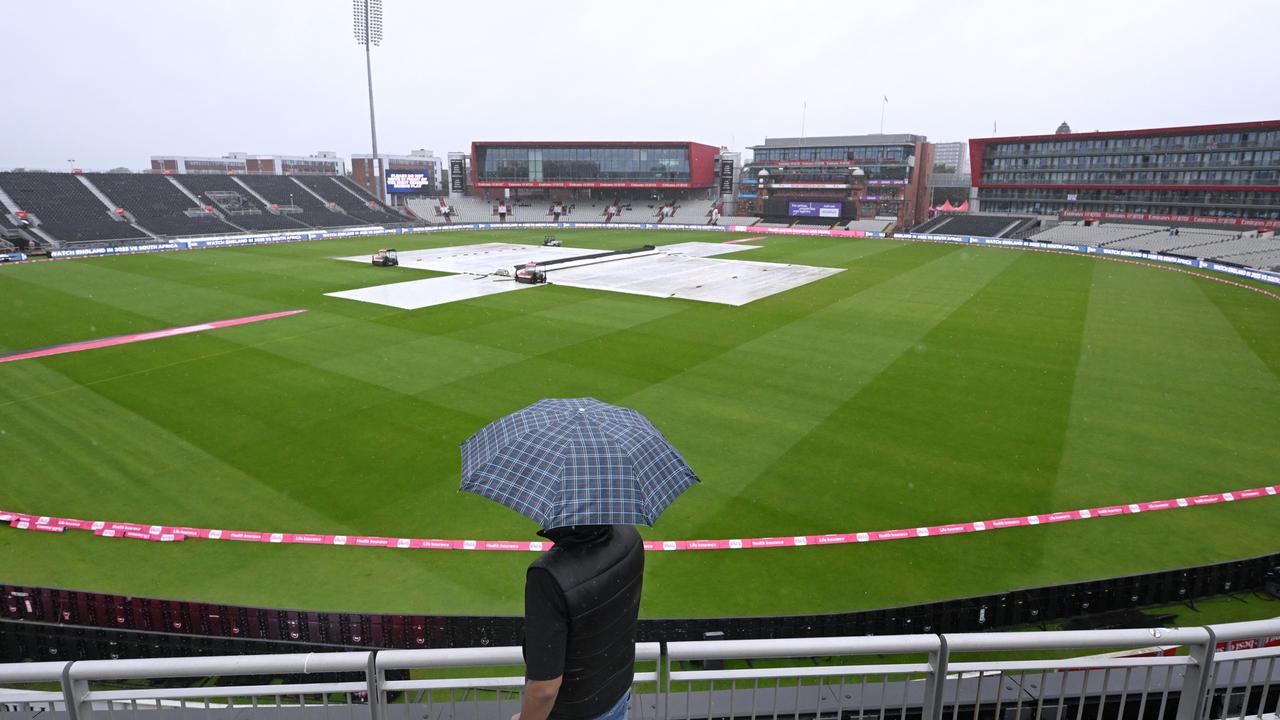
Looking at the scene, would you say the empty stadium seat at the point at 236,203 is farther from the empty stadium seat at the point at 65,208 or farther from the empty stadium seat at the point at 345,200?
the empty stadium seat at the point at 65,208

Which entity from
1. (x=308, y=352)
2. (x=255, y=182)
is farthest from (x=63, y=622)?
(x=255, y=182)

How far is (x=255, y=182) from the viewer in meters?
95.6

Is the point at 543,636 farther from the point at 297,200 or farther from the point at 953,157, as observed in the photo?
the point at 953,157

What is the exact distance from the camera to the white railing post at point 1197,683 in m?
→ 4.29

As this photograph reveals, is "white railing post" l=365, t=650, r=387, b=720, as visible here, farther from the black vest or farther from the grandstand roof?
the grandstand roof

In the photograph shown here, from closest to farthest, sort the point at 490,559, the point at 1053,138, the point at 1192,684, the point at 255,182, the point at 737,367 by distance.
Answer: the point at 1192,684, the point at 490,559, the point at 737,367, the point at 1053,138, the point at 255,182

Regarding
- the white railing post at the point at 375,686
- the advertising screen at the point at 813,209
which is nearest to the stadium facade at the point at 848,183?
the advertising screen at the point at 813,209

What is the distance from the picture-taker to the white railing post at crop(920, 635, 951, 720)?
422 centimetres

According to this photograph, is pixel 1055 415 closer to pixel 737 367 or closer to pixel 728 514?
pixel 737 367

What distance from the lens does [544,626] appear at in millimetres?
3654

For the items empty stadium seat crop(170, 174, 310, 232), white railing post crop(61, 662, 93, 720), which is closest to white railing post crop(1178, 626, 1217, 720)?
white railing post crop(61, 662, 93, 720)

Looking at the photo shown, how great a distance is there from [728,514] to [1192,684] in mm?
10718

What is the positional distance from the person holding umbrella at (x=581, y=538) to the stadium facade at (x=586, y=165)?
4110 inches

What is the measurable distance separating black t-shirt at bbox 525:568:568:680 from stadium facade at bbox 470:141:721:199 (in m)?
106
